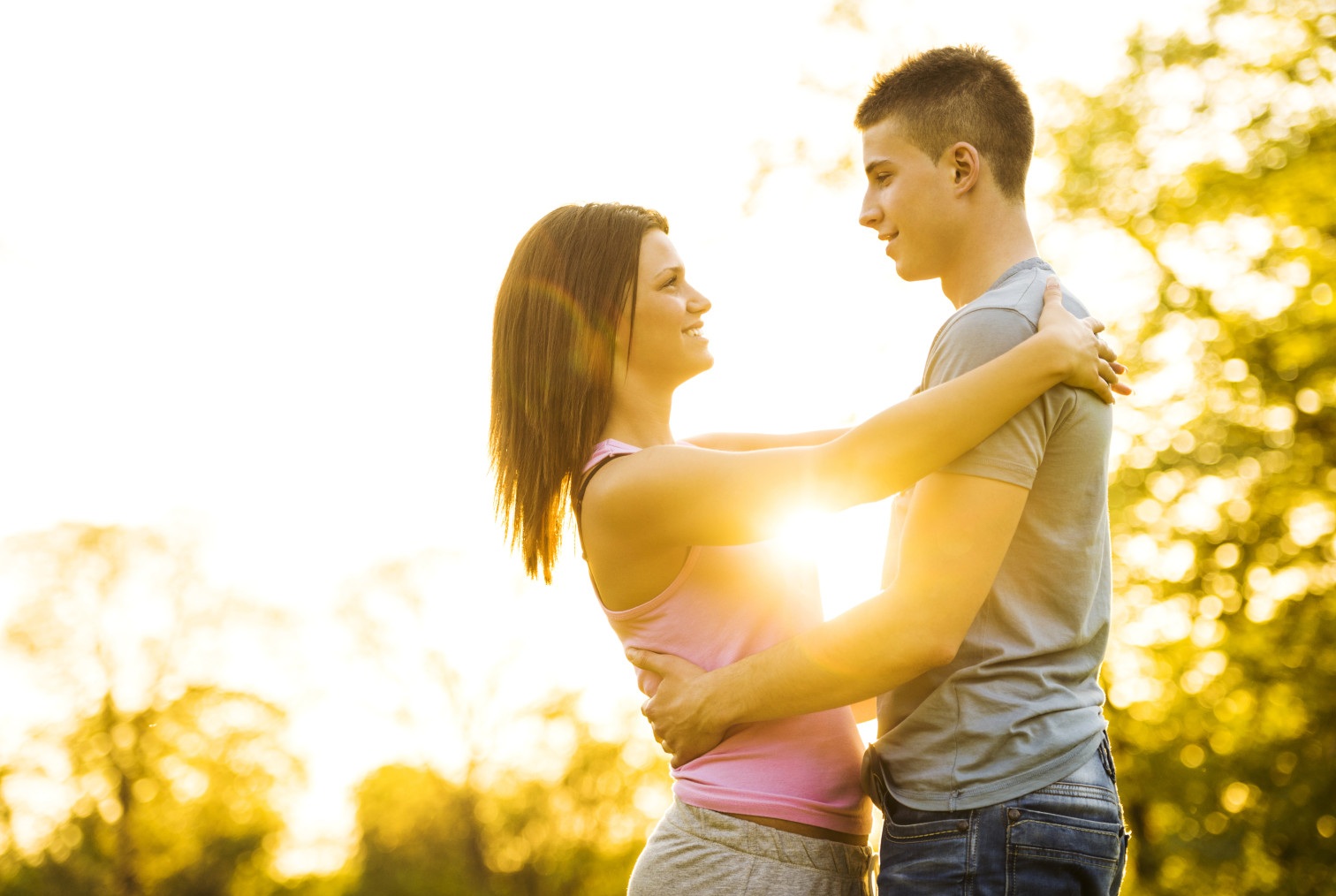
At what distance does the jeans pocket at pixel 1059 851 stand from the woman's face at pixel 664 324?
4.70ft

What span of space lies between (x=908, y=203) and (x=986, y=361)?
0.65 meters

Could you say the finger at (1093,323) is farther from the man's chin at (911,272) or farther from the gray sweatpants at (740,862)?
the gray sweatpants at (740,862)

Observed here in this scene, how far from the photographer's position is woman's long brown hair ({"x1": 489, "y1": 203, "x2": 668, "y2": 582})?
10.1 feet

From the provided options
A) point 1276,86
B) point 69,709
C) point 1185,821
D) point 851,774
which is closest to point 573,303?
point 851,774

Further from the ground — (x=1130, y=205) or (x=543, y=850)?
(x=1130, y=205)

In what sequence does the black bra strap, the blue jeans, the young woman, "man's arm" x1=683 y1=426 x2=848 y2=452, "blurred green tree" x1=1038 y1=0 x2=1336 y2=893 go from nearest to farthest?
1. the blue jeans
2. the young woman
3. the black bra strap
4. "man's arm" x1=683 y1=426 x2=848 y2=452
5. "blurred green tree" x1=1038 y1=0 x2=1336 y2=893

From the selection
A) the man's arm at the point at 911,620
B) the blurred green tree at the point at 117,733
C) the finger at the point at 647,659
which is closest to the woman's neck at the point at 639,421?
the finger at the point at 647,659

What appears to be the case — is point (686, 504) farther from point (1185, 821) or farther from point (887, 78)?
point (1185, 821)

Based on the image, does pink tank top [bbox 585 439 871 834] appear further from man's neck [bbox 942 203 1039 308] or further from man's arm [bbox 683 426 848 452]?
man's neck [bbox 942 203 1039 308]

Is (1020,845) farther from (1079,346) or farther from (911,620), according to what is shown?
(1079,346)

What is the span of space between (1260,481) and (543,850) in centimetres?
2240

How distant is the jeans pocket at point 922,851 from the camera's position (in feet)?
8.27

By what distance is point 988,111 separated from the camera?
3.14m

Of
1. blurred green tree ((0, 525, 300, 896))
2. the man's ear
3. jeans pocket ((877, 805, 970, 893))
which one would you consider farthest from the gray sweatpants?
blurred green tree ((0, 525, 300, 896))
